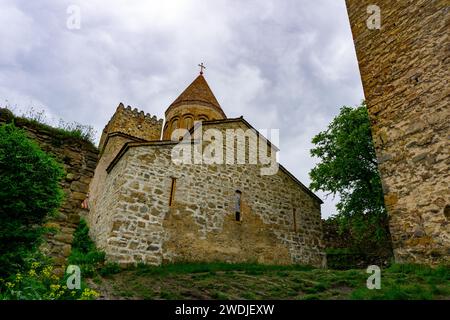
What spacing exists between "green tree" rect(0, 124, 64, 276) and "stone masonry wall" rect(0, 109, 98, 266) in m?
0.62

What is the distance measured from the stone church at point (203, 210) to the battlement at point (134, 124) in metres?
9.23

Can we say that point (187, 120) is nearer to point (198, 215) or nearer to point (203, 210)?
point (203, 210)

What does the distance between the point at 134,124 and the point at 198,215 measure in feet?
41.8

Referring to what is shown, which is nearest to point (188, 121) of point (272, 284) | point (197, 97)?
point (197, 97)

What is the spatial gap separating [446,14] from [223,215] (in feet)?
27.7

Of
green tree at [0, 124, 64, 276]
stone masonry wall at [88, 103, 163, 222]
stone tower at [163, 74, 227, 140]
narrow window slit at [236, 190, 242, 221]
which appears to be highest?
stone tower at [163, 74, 227, 140]

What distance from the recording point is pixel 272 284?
6.67 m

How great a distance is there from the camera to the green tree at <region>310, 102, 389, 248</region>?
11859mm

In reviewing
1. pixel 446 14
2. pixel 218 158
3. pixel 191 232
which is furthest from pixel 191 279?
pixel 446 14

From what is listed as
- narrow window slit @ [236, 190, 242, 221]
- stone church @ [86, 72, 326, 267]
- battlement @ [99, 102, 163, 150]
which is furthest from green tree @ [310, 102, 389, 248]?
battlement @ [99, 102, 163, 150]

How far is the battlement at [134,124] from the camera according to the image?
20.9m

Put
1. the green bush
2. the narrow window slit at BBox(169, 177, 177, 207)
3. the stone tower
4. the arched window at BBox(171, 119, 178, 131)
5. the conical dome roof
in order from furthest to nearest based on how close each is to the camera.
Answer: the conical dome roof → the arched window at BBox(171, 119, 178, 131) → the stone tower → the narrow window slit at BBox(169, 177, 177, 207) → the green bush

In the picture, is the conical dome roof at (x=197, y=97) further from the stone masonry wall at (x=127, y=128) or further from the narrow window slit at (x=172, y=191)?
the narrow window slit at (x=172, y=191)

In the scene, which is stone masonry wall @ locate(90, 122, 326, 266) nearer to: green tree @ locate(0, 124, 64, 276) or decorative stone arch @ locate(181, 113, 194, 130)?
green tree @ locate(0, 124, 64, 276)
